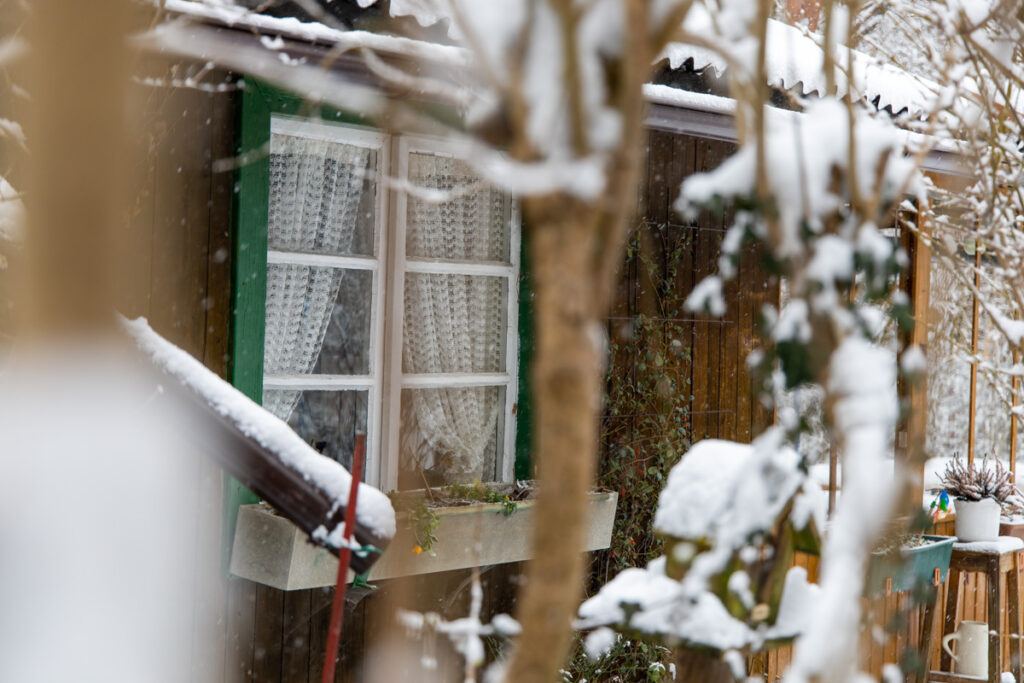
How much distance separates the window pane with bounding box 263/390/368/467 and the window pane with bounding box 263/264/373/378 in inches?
3.4

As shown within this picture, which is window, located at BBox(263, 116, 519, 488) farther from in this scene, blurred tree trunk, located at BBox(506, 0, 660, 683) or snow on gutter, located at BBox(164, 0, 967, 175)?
blurred tree trunk, located at BBox(506, 0, 660, 683)

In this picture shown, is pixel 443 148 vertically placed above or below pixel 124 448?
above

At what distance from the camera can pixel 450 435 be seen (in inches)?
162

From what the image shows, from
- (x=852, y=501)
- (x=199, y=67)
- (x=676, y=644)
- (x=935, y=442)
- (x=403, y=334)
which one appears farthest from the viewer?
(x=935, y=442)

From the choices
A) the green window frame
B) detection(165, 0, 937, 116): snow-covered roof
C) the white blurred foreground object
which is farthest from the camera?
the green window frame

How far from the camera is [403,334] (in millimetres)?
4000

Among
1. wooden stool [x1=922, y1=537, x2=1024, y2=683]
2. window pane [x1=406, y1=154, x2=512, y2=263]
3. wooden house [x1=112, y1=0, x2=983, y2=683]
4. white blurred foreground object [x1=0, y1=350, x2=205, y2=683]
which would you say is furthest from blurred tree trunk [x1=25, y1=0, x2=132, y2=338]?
wooden stool [x1=922, y1=537, x2=1024, y2=683]

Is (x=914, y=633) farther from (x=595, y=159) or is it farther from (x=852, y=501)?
(x=595, y=159)

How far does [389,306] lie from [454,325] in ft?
1.08

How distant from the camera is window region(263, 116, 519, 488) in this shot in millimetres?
3703

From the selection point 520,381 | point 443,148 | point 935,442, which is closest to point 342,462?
point 520,381

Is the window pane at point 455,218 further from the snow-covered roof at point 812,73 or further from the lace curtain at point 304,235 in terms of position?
the snow-covered roof at point 812,73

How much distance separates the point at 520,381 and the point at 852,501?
3117mm

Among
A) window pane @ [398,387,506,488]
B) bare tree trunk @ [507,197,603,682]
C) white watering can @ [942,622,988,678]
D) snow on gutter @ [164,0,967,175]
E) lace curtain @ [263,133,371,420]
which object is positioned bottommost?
white watering can @ [942,622,988,678]
